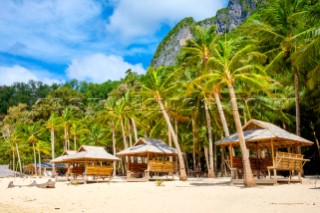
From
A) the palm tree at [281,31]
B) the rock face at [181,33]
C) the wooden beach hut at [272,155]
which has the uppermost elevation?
the rock face at [181,33]

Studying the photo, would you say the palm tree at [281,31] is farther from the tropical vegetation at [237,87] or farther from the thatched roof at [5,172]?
the thatched roof at [5,172]

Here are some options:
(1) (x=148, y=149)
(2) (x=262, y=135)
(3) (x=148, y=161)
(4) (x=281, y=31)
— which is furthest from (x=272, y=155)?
(3) (x=148, y=161)

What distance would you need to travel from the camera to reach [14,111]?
68688 mm

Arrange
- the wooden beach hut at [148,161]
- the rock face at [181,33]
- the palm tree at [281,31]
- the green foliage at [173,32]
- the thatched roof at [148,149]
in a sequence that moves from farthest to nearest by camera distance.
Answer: the green foliage at [173,32], the rock face at [181,33], the wooden beach hut at [148,161], the thatched roof at [148,149], the palm tree at [281,31]

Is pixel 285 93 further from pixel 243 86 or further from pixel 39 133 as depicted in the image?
pixel 39 133

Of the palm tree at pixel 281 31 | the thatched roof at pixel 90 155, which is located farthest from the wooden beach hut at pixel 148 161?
the palm tree at pixel 281 31

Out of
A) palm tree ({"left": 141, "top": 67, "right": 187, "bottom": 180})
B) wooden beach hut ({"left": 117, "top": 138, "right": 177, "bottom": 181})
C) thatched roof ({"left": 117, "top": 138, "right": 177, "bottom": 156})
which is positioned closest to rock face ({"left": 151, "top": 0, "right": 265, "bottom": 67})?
palm tree ({"left": 141, "top": 67, "right": 187, "bottom": 180})

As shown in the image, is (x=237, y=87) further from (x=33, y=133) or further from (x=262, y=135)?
(x=33, y=133)

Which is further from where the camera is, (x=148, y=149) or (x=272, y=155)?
(x=148, y=149)

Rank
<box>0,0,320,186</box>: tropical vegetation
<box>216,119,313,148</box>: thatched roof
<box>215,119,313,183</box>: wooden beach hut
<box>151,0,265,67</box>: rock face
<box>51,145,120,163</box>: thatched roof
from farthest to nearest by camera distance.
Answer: <box>151,0,265,67</box>: rock face → <box>51,145,120,163</box>: thatched roof → <box>216,119,313,148</box>: thatched roof → <box>0,0,320,186</box>: tropical vegetation → <box>215,119,313,183</box>: wooden beach hut

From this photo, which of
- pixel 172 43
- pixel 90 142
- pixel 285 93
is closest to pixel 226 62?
pixel 285 93

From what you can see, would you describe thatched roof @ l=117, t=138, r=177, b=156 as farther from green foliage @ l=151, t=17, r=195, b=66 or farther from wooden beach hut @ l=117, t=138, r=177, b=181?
green foliage @ l=151, t=17, r=195, b=66

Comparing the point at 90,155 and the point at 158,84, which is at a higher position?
the point at 158,84

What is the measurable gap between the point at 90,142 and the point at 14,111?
27.4m
